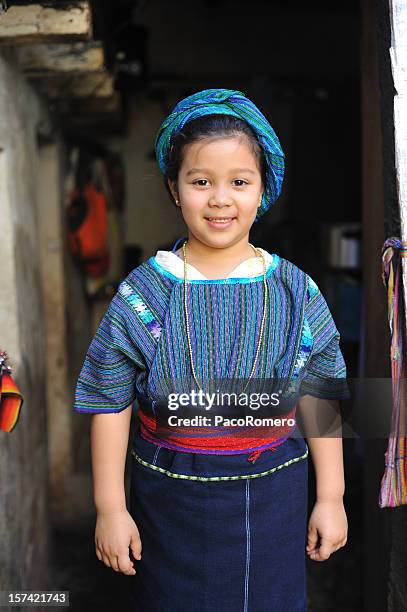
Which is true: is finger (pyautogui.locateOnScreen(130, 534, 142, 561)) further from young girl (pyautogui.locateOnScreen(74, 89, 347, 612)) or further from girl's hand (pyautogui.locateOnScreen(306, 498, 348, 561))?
girl's hand (pyautogui.locateOnScreen(306, 498, 348, 561))

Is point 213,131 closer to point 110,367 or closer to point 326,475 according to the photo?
point 110,367

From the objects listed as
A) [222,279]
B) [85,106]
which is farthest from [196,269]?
[85,106]

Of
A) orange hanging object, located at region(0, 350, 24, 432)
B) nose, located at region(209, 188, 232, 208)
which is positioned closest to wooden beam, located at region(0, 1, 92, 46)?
nose, located at region(209, 188, 232, 208)

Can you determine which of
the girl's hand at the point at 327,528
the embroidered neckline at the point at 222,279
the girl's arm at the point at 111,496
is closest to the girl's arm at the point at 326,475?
the girl's hand at the point at 327,528

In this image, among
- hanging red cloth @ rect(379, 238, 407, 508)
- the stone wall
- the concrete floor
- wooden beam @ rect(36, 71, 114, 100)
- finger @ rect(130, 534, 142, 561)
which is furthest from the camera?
wooden beam @ rect(36, 71, 114, 100)

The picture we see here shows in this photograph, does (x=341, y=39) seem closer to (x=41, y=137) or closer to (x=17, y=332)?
(x=41, y=137)

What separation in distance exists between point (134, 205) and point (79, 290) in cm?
111

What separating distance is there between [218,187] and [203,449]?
2.06ft

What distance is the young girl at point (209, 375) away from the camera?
61.8 inches

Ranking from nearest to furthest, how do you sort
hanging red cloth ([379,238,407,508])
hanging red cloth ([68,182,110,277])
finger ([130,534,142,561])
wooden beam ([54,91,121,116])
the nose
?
the nose, finger ([130,534,142,561]), hanging red cloth ([379,238,407,508]), wooden beam ([54,91,121,116]), hanging red cloth ([68,182,110,277])

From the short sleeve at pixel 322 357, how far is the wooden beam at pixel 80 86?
2343 mm

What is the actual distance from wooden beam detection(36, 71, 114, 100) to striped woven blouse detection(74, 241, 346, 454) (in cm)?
222

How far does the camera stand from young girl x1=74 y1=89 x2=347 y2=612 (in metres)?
1.57

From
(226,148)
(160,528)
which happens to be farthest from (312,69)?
(160,528)
